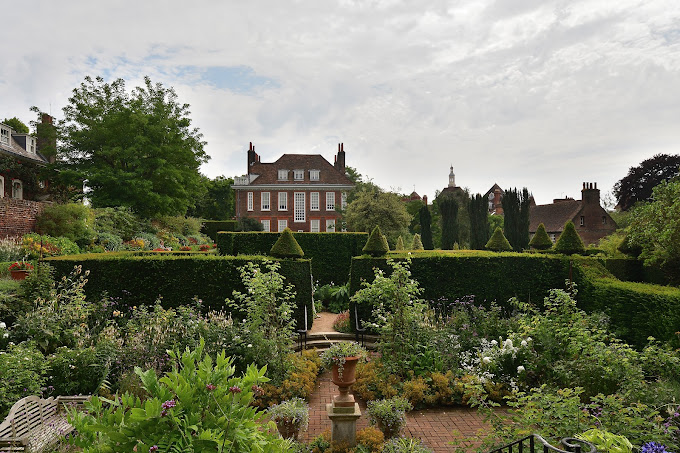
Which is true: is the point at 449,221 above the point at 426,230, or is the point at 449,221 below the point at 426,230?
above

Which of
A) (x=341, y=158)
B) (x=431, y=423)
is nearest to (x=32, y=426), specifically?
(x=431, y=423)

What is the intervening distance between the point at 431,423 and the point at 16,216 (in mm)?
16365

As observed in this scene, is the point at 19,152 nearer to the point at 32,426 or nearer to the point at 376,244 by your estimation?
the point at 376,244

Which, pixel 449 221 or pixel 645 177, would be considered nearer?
pixel 449 221

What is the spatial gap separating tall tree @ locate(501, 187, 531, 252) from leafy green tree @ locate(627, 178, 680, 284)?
584 inches

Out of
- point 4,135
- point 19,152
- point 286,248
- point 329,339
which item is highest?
point 4,135

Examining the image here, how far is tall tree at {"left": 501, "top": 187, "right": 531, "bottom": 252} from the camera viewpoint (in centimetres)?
2489

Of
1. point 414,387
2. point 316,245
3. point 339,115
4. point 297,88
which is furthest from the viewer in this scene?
point 316,245

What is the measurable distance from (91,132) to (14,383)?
21148 mm

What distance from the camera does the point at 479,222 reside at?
1010 inches

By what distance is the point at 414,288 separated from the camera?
25.2 feet

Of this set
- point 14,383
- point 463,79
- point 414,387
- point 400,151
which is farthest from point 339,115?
point 14,383

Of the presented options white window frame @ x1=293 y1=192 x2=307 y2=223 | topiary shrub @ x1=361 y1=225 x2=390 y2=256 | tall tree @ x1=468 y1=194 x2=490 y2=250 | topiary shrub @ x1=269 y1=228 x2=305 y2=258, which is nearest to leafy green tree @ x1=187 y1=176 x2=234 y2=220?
white window frame @ x1=293 y1=192 x2=307 y2=223

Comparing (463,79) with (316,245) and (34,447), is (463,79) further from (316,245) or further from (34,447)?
(34,447)
